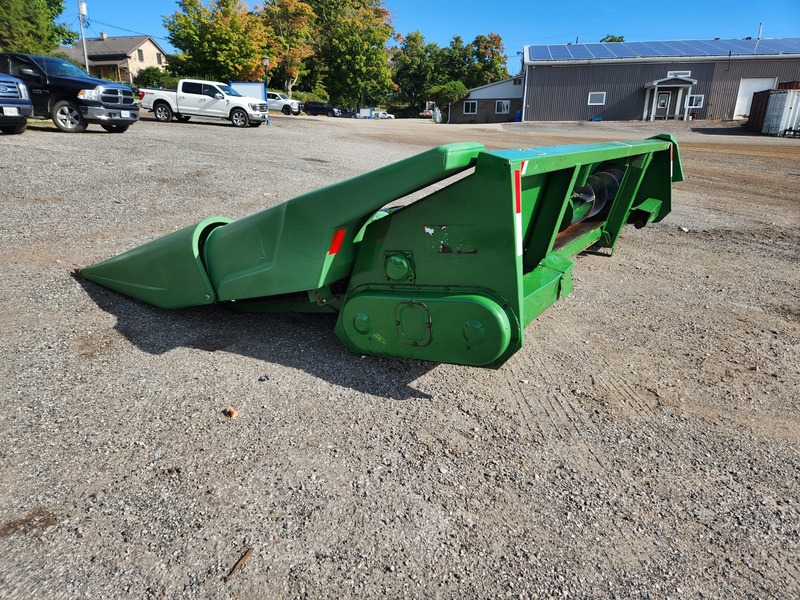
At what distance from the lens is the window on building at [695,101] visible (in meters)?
35.3

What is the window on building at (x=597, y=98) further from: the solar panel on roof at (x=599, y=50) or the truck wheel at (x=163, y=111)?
the truck wheel at (x=163, y=111)

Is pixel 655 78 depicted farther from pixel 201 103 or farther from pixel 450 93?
pixel 201 103

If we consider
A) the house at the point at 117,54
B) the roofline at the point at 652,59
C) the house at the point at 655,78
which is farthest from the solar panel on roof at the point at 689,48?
the house at the point at 117,54

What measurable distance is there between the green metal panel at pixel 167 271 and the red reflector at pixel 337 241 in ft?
3.11

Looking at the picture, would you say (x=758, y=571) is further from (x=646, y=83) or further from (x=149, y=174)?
(x=646, y=83)

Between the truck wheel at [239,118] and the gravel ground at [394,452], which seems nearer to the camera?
the gravel ground at [394,452]

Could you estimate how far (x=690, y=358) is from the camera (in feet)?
10.6

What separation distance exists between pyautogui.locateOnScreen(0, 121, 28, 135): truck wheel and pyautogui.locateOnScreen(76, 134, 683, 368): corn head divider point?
891cm

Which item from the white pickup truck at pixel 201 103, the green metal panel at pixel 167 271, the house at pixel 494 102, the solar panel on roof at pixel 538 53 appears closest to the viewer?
the green metal panel at pixel 167 271

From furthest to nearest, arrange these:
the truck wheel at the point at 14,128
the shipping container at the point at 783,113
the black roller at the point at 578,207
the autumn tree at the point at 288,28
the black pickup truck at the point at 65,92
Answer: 1. the autumn tree at the point at 288,28
2. the shipping container at the point at 783,113
3. the black pickup truck at the point at 65,92
4. the truck wheel at the point at 14,128
5. the black roller at the point at 578,207

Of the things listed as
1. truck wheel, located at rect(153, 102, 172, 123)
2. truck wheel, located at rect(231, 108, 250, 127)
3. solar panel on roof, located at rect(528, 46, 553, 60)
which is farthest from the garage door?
truck wheel, located at rect(153, 102, 172, 123)

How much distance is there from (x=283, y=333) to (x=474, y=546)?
204cm

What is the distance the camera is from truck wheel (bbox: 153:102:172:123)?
1941 centimetres

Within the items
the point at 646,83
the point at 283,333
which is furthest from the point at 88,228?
the point at 646,83
